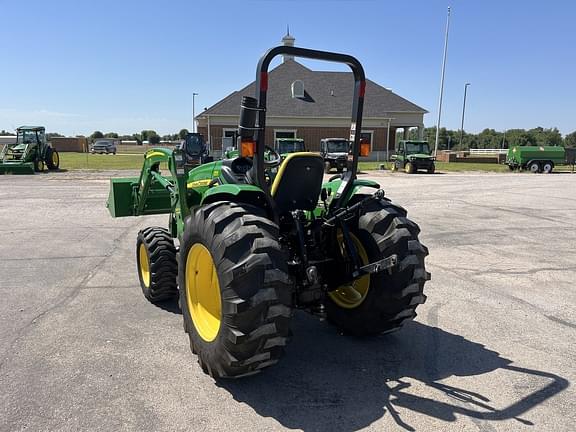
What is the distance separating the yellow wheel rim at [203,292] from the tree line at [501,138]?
75.7 m

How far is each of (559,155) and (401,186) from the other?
1855 centimetres

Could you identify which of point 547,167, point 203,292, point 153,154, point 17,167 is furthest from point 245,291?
point 547,167


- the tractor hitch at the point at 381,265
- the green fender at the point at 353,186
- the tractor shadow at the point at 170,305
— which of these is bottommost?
the tractor shadow at the point at 170,305

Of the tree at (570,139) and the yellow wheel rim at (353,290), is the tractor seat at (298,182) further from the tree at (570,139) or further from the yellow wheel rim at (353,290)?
the tree at (570,139)

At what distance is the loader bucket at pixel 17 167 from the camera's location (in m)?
22.0

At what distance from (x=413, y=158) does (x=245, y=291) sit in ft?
84.3

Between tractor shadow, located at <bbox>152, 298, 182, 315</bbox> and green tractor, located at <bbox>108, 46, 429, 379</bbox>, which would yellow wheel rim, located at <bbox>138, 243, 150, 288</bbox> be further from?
green tractor, located at <bbox>108, 46, 429, 379</bbox>

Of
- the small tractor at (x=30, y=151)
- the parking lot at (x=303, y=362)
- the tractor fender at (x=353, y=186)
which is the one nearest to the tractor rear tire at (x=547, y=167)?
the parking lot at (x=303, y=362)

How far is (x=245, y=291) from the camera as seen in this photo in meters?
2.84

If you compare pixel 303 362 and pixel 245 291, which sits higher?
pixel 245 291

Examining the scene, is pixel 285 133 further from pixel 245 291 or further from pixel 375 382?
pixel 245 291

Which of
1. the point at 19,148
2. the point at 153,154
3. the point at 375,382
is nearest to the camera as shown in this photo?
the point at 375,382

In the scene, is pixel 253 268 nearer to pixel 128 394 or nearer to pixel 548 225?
pixel 128 394

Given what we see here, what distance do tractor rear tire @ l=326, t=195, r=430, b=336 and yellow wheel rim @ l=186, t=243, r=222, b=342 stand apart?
4.18 ft
